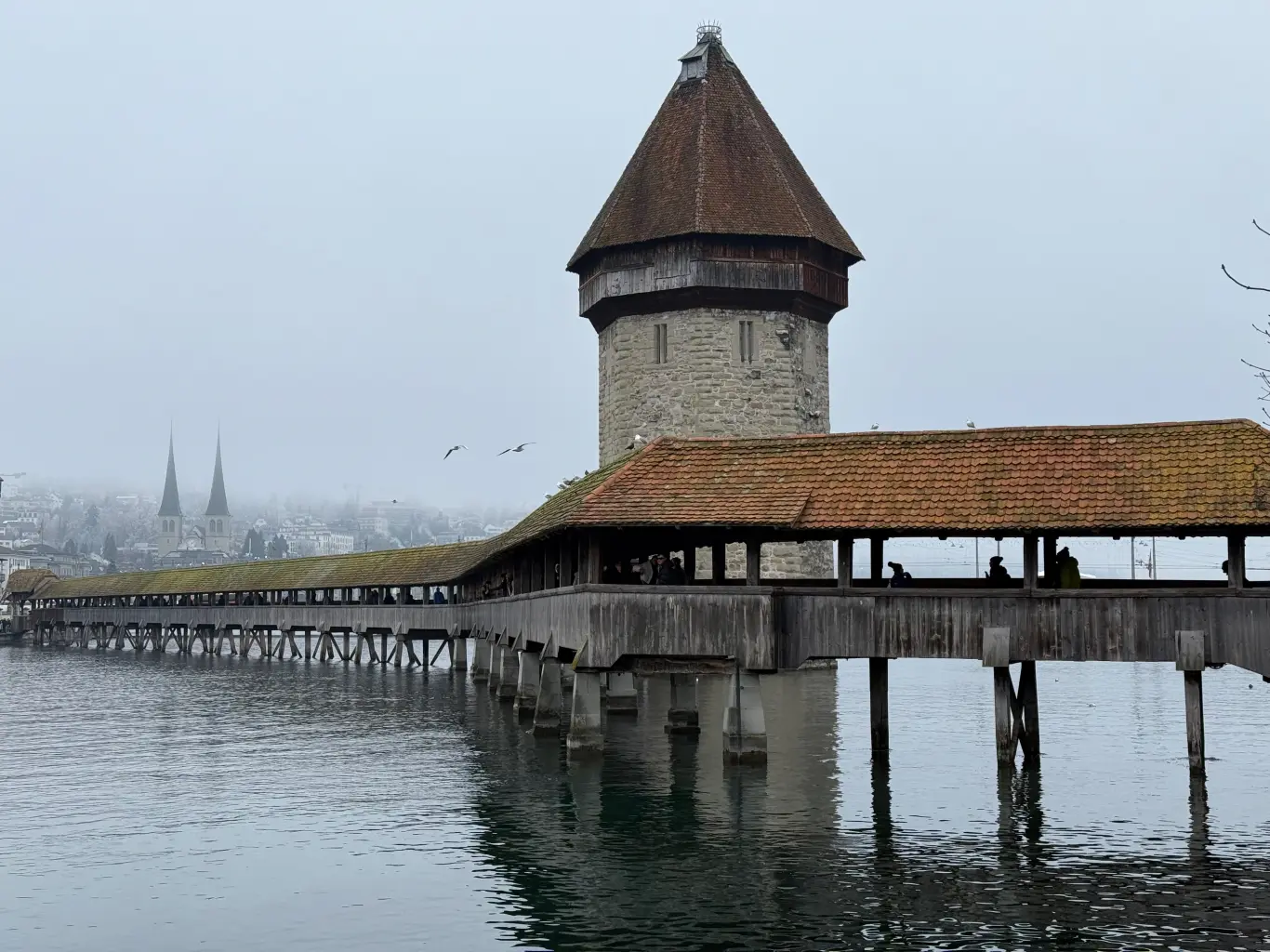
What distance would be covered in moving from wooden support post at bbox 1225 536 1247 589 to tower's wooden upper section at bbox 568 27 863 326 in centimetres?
2677

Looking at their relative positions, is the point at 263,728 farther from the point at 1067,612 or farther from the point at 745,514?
the point at 1067,612

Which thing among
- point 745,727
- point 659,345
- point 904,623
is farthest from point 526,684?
point 659,345

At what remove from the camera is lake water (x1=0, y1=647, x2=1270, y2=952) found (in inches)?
526

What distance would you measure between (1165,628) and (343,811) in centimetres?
1008

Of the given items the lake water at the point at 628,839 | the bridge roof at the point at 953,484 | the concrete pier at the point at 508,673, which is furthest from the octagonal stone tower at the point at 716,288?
the bridge roof at the point at 953,484

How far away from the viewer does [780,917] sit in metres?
13.5

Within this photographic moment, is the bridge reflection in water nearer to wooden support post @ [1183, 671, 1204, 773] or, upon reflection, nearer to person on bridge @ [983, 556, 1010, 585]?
wooden support post @ [1183, 671, 1204, 773]

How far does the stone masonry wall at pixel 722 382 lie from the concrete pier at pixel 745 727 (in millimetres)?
22402

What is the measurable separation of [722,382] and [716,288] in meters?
2.64

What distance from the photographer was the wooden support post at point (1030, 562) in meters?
19.5

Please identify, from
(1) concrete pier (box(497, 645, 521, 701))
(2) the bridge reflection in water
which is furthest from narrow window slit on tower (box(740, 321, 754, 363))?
(2) the bridge reflection in water

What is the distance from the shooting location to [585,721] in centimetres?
2347

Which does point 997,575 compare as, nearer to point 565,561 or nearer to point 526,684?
point 565,561

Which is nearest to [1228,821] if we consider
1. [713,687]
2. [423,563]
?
[713,687]
